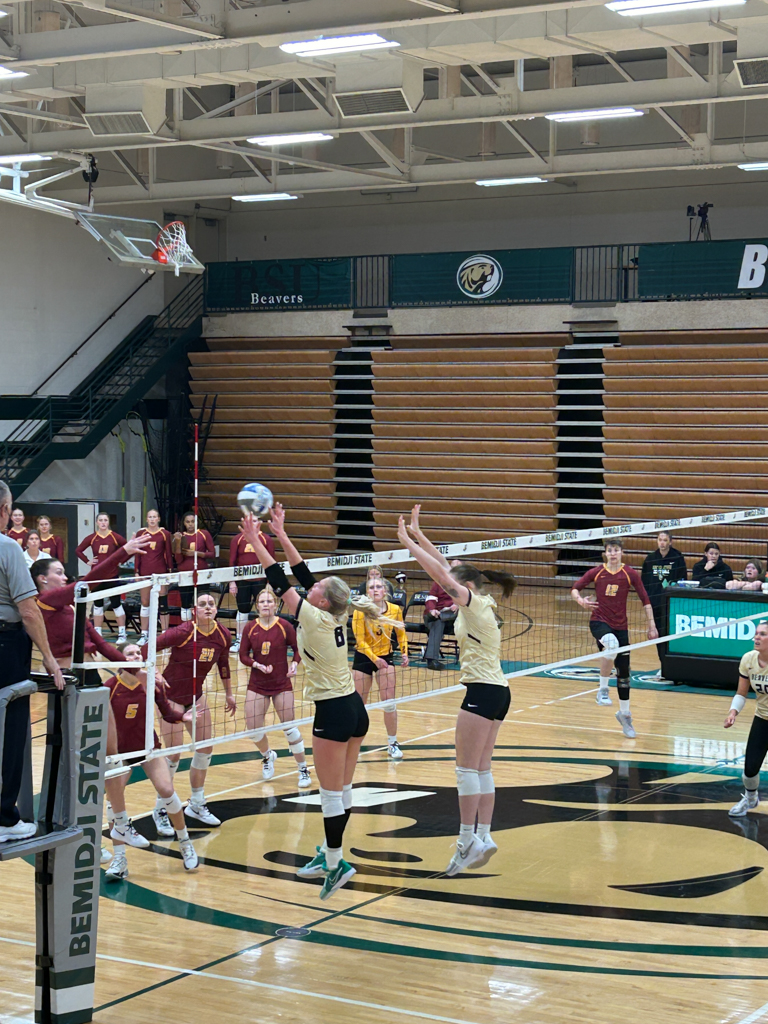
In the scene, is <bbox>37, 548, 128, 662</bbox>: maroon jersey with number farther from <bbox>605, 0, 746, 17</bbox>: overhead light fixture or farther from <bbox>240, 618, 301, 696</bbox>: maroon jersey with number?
<bbox>605, 0, 746, 17</bbox>: overhead light fixture

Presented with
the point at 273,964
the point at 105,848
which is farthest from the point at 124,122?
the point at 273,964

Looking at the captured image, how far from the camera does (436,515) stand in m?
25.4

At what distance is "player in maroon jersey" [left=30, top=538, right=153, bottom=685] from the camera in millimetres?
7949

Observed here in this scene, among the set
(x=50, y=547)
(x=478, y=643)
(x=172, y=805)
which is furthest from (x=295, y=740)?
(x=50, y=547)

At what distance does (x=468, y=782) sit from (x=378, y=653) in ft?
11.4

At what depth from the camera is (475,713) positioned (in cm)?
786

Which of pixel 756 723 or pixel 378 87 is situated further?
pixel 378 87

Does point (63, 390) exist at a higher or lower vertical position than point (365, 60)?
lower

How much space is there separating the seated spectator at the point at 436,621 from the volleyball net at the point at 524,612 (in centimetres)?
4

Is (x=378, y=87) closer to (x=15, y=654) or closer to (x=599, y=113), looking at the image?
(x=599, y=113)

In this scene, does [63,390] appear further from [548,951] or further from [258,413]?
[548,951]

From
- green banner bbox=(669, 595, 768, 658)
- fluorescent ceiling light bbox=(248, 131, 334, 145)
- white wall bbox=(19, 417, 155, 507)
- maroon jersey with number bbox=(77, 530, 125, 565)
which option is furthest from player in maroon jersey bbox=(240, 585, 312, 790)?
white wall bbox=(19, 417, 155, 507)

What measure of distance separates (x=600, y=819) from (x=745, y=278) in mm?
14156

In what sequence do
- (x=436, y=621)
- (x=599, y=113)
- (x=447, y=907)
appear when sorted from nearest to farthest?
1. (x=447, y=907)
2. (x=436, y=621)
3. (x=599, y=113)
